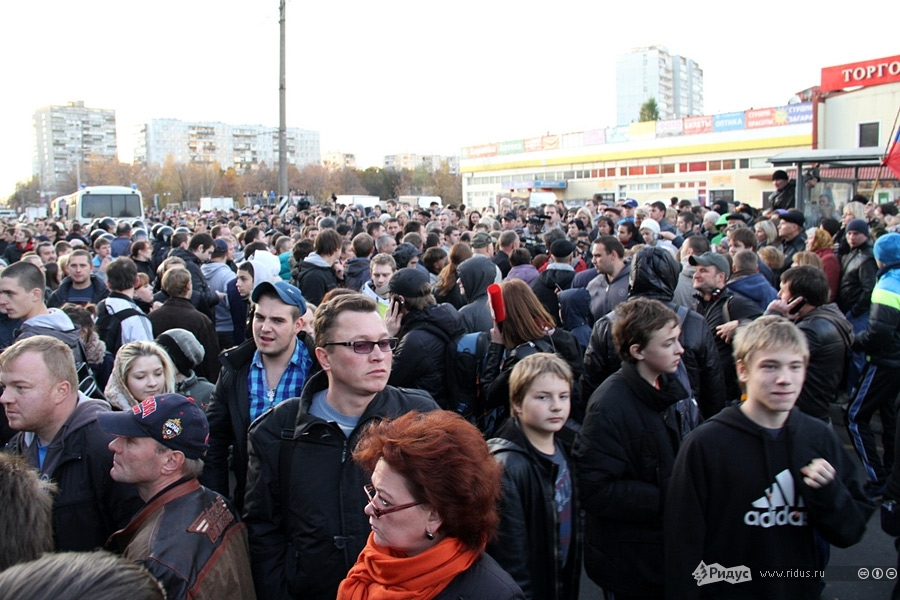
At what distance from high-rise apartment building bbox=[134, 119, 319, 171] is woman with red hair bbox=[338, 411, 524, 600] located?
162872 mm

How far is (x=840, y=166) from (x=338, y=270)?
408 inches

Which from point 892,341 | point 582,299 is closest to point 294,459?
point 582,299

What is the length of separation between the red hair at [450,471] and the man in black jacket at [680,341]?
2.38m

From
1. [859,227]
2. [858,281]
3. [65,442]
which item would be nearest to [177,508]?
[65,442]

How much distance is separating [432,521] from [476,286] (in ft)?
12.4

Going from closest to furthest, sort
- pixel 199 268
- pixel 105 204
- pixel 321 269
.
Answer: pixel 321 269 < pixel 199 268 < pixel 105 204

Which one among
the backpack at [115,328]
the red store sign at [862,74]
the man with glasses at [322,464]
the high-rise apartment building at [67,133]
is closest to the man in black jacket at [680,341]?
the man with glasses at [322,464]

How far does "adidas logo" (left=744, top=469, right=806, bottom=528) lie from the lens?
9.01 ft

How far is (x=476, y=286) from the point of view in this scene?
5.68 metres

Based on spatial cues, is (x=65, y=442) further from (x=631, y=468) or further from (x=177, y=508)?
(x=631, y=468)

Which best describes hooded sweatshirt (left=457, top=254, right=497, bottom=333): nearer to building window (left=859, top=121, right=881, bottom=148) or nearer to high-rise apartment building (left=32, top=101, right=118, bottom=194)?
building window (left=859, top=121, right=881, bottom=148)

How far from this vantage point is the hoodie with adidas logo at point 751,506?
275cm

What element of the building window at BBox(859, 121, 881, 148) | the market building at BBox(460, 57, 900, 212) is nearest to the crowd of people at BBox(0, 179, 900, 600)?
the building window at BBox(859, 121, 881, 148)

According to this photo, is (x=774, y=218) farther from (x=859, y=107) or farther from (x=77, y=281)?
(x=859, y=107)
